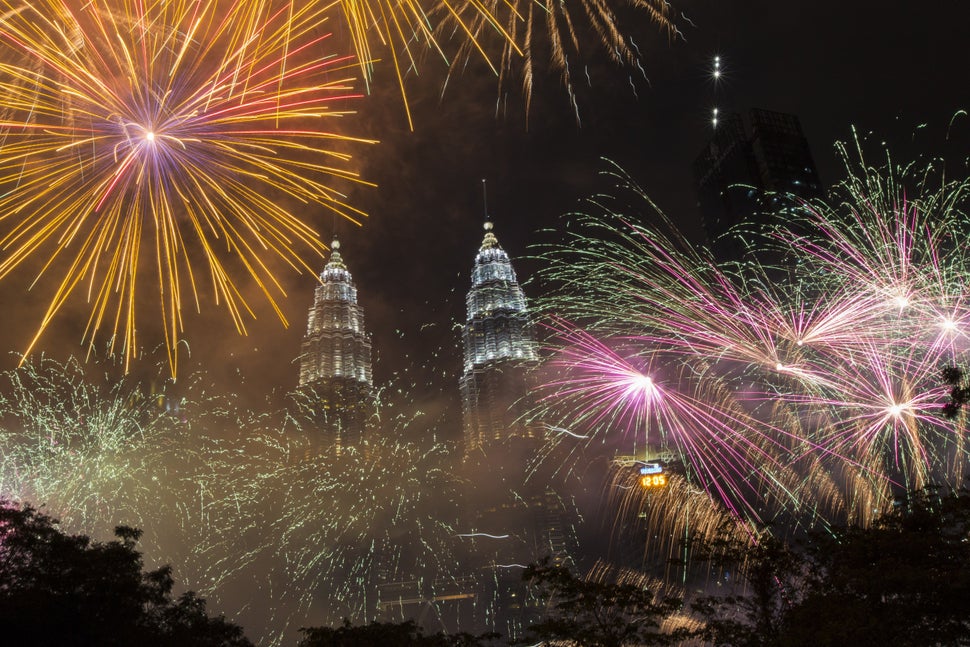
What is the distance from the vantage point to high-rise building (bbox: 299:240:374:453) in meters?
129

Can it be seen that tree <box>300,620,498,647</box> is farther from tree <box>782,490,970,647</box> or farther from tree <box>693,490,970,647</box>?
tree <box>782,490,970,647</box>

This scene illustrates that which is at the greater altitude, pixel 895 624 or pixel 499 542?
pixel 499 542

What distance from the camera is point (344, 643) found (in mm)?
30406

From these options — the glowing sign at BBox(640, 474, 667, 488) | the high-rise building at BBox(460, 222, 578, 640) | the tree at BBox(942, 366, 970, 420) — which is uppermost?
the high-rise building at BBox(460, 222, 578, 640)

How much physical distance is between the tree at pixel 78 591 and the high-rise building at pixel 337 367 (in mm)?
102770

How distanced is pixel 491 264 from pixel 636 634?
336ft

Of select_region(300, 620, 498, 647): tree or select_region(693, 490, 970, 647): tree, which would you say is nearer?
select_region(693, 490, 970, 647): tree

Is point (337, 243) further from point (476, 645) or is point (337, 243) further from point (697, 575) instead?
point (476, 645)

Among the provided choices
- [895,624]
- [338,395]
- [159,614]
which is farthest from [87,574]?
[338,395]

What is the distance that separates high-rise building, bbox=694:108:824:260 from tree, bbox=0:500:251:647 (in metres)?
104

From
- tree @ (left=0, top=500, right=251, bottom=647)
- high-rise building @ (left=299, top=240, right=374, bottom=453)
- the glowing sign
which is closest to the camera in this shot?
tree @ (left=0, top=500, right=251, bottom=647)

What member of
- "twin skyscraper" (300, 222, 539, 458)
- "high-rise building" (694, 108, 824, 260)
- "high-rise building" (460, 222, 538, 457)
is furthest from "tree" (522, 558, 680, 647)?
"high-rise building" (694, 108, 824, 260)

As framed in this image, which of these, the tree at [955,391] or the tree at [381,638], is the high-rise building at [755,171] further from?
the tree at [955,391]

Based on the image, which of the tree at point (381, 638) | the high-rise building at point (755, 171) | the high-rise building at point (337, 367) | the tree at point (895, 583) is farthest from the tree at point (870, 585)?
the high-rise building at point (337, 367)
